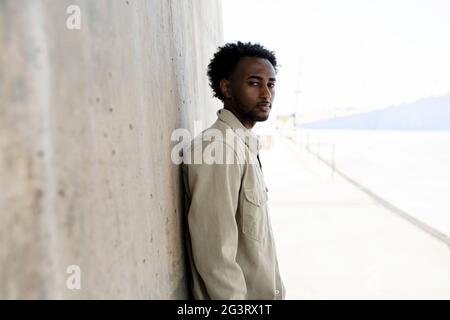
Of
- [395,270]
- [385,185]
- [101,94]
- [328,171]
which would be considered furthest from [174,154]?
[328,171]

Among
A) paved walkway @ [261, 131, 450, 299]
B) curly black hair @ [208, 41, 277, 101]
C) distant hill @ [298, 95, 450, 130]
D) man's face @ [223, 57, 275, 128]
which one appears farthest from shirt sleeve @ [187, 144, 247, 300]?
distant hill @ [298, 95, 450, 130]

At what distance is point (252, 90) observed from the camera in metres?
1.59

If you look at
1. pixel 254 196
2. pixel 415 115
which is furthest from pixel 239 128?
pixel 415 115

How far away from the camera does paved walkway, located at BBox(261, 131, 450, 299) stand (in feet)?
9.89

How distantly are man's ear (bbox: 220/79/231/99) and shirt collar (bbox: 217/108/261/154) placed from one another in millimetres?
111

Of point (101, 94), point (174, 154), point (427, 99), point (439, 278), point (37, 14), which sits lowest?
point (439, 278)

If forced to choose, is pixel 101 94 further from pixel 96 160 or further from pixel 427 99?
pixel 427 99

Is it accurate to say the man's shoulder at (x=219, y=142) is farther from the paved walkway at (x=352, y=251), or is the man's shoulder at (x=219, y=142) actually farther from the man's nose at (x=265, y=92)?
the paved walkway at (x=352, y=251)

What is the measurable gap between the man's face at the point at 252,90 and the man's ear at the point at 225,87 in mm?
23

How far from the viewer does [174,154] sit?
4.95ft

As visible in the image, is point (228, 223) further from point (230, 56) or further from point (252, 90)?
point (230, 56)

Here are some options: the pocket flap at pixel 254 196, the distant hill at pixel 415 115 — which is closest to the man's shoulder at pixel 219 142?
the pocket flap at pixel 254 196

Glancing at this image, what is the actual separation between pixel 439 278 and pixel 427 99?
4493 cm

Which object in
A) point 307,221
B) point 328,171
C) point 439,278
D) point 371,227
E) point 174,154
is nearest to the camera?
point 174,154
